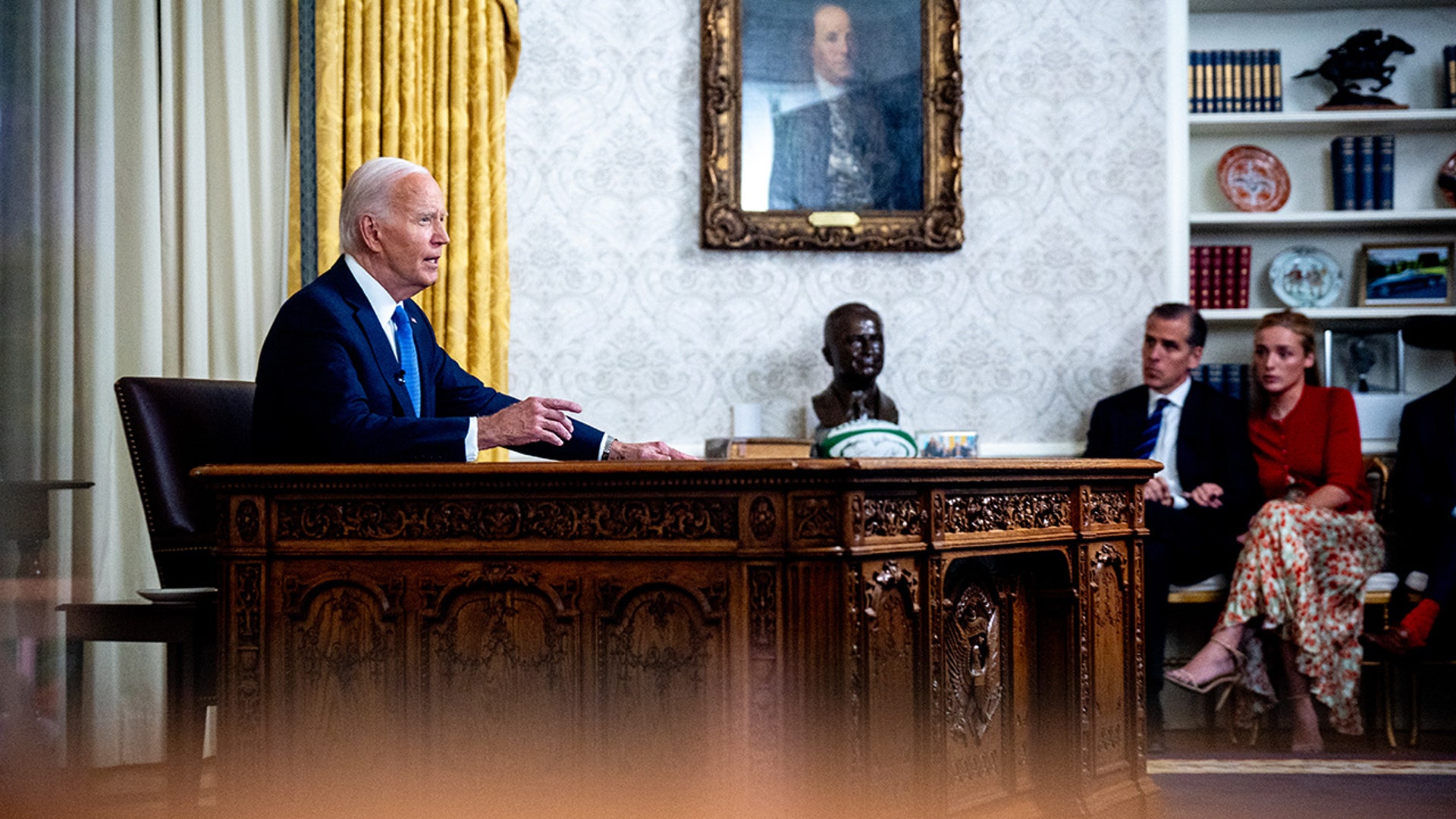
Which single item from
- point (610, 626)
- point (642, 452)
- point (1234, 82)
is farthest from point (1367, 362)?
point (610, 626)

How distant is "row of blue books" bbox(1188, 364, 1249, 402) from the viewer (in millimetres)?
4930

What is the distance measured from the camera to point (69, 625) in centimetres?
300

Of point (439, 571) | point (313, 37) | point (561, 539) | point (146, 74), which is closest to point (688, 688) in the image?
Answer: point (561, 539)

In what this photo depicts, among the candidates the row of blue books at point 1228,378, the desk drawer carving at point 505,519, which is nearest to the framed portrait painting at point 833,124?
Answer: the row of blue books at point 1228,378

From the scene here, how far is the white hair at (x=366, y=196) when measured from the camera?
2887 mm

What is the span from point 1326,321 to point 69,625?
4.26 metres

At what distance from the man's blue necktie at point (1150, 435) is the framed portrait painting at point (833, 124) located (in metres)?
0.93

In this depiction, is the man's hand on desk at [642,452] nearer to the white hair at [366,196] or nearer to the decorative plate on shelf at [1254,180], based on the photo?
the white hair at [366,196]

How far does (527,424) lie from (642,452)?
0.41m

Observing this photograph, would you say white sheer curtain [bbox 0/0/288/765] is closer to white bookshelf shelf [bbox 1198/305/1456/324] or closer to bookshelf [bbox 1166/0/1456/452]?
bookshelf [bbox 1166/0/1456/452]

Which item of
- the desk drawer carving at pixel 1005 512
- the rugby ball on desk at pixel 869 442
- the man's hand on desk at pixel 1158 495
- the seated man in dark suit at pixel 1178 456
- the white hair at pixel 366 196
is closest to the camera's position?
the desk drawer carving at pixel 1005 512

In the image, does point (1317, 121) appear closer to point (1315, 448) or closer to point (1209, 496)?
point (1315, 448)

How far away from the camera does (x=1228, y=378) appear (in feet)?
16.2

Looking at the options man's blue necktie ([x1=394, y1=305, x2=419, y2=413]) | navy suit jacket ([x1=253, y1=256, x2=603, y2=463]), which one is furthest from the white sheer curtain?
man's blue necktie ([x1=394, y1=305, x2=419, y2=413])
